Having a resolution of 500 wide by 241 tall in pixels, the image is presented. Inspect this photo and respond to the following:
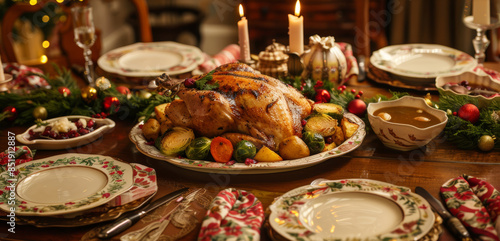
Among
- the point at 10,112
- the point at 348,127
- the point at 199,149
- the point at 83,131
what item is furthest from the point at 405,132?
the point at 10,112

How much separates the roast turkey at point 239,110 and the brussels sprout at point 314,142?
0.05m

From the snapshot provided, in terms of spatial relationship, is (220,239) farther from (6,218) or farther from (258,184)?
(6,218)

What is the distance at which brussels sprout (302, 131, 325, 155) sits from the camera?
58.9 inches

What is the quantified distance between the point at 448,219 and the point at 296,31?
40.3 inches

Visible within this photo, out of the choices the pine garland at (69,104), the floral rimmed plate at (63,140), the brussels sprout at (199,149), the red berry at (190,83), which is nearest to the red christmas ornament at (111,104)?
the pine garland at (69,104)

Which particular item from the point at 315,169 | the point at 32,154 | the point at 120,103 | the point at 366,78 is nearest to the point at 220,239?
the point at 315,169

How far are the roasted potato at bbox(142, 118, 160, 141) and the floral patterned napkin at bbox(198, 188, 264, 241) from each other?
0.45 m

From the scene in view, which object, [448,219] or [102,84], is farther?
[102,84]

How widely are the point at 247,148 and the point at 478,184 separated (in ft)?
2.00

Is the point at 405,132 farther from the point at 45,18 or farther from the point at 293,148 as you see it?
the point at 45,18

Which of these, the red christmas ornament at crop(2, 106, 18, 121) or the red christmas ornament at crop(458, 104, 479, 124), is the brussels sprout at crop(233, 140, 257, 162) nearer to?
the red christmas ornament at crop(458, 104, 479, 124)

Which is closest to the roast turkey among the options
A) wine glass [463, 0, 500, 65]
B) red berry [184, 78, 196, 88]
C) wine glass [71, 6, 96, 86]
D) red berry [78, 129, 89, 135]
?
red berry [184, 78, 196, 88]

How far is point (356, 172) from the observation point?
4.90ft

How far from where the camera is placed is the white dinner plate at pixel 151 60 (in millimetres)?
2385
